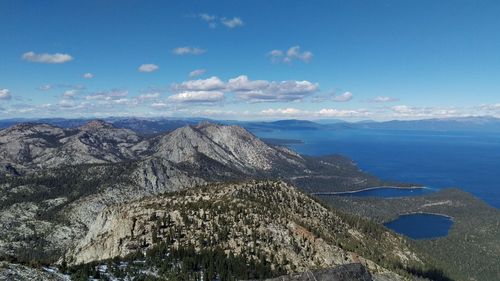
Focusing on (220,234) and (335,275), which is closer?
(335,275)

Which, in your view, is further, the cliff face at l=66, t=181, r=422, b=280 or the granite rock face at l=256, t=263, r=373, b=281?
the cliff face at l=66, t=181, r=422, b=280

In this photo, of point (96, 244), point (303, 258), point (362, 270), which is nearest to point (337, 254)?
point (303, 258)

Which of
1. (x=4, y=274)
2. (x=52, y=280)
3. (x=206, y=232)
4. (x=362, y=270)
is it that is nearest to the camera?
(x=4, y=274)

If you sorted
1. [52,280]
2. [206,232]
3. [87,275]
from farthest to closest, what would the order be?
[206,232] < [87,275] < [52,280]

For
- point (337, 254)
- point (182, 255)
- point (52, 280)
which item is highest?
point (52, 280)

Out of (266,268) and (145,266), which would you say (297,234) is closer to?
(266,268)

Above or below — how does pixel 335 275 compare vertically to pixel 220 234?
above

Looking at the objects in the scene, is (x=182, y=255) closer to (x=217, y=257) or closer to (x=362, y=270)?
(x=217, y=257)

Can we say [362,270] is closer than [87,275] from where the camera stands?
No

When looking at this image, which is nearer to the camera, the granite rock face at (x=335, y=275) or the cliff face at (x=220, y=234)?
the granite rock face at (x=335, y=275)

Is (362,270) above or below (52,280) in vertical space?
below
